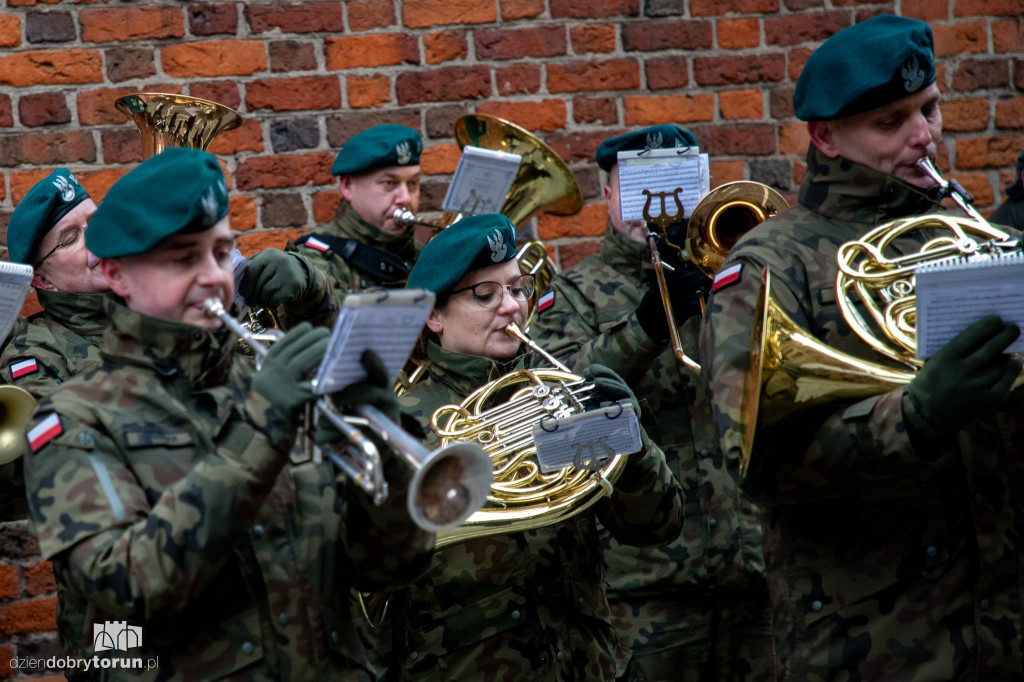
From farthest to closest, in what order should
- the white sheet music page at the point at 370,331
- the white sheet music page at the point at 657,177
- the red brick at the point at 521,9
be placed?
the red brick at the point at 521,9 → the white sheet music page at the point at 657,177 → the white sheet music page at the point at 370,331

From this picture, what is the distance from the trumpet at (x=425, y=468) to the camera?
6.90ft

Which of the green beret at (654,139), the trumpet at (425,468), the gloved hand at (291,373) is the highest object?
the green beret at (654,139)

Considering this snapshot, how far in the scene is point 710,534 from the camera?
4.18 meters

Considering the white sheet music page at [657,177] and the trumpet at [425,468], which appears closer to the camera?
the trumpet at [425,468]

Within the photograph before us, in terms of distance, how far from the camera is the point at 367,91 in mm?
5223

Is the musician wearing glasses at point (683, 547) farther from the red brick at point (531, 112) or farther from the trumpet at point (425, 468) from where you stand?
the trumpet at point (425, 468)

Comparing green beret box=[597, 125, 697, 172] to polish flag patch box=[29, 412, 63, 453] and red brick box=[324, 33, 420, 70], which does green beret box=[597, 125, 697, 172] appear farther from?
polish flag patch box=[29, 412, 63, 453]

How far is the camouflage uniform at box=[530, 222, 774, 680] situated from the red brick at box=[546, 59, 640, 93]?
1476 millimetres

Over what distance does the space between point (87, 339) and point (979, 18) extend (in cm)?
408

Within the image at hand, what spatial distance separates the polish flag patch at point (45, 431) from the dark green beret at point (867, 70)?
177cm

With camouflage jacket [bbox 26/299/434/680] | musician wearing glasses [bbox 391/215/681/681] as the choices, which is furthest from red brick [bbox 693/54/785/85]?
camouflage jacket [bbox 26/299/434/680]

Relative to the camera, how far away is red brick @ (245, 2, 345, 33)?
5.12 m

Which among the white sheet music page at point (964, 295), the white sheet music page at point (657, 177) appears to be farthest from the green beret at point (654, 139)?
the white sheet music page at point (964, 295)

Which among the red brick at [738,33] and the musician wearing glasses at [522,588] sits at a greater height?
the red brick at [738,33]
